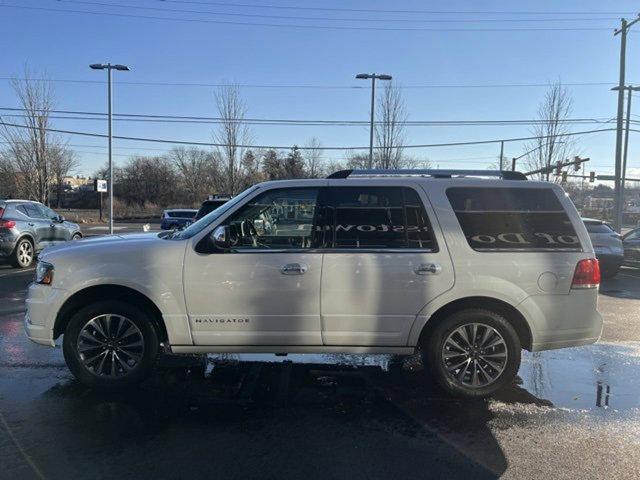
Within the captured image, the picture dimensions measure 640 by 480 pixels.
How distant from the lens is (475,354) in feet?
15.1

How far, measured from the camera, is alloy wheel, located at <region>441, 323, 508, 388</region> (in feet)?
15.1

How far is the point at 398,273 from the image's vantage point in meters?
4.48

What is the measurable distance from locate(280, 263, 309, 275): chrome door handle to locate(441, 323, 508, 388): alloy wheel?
4.63ft

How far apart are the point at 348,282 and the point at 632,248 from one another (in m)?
13.6

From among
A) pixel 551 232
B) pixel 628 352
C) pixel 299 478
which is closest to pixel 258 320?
pixel 299 478

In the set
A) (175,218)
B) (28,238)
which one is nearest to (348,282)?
(28,238)

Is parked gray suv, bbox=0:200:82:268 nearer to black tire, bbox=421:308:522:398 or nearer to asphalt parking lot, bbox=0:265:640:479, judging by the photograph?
asphalt parking lot, bbox=0:265:640:479

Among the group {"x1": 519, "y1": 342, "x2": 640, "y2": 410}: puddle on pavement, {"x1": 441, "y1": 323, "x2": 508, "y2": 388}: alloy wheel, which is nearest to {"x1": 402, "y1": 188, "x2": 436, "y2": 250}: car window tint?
{"x1": 441, "y1": 323, "x2": 508, "y2": 388}: alloy wheel

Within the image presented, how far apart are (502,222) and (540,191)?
0.46m

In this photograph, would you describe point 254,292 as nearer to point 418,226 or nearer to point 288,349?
point 288,349

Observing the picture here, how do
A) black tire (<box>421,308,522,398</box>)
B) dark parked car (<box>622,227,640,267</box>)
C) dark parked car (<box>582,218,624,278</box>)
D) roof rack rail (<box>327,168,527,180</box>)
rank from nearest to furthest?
black tire (<box>421,308,522,398</box>) < roof rack rail (<box>327,168,527,180</box>) < dark parked car (<box>582,218,624,278</box>) < dark parked car (<box>622,227,640,267</box>)

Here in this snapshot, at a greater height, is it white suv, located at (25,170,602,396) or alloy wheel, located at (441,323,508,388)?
white suv, located at (25,170,602,396)

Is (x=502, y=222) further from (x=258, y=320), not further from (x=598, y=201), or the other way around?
(x=598, y=201)

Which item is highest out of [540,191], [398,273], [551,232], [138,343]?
[540,191]
